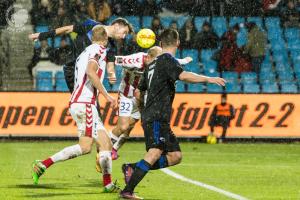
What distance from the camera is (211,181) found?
13391mm

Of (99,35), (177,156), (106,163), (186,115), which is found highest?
(99,35)

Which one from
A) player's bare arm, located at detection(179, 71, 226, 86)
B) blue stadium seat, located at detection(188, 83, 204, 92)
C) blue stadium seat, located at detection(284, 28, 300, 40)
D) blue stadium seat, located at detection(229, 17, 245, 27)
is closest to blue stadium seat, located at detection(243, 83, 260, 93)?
blue stadium seat, located at detection(188, 83, 204, 92)

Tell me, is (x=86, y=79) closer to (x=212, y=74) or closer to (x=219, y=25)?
(x=212, y=74)

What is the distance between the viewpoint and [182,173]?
1477cm

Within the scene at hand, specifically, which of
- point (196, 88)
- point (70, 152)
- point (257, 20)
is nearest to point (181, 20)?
point (257, 20)

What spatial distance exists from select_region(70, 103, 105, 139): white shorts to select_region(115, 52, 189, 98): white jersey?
11.9 ft

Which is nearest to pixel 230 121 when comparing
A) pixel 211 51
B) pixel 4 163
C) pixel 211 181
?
pixel 211 51

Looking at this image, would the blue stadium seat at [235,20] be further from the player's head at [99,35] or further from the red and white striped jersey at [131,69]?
the player's head at [99,35]

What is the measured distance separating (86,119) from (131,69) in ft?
13.7

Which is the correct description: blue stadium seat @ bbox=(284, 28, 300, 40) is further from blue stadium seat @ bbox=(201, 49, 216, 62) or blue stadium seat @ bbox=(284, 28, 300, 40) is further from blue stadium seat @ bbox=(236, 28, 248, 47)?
blue stadium seat @ bbox=(201, 49, 216, 62)

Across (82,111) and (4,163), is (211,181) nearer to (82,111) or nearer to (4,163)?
(82,111)

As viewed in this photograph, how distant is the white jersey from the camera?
51.1ft

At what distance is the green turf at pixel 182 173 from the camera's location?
11523 mm

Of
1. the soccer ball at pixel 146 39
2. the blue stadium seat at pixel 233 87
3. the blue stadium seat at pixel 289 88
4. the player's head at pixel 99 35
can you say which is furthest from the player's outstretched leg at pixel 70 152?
the blue stadium seat at pixel 289 88
